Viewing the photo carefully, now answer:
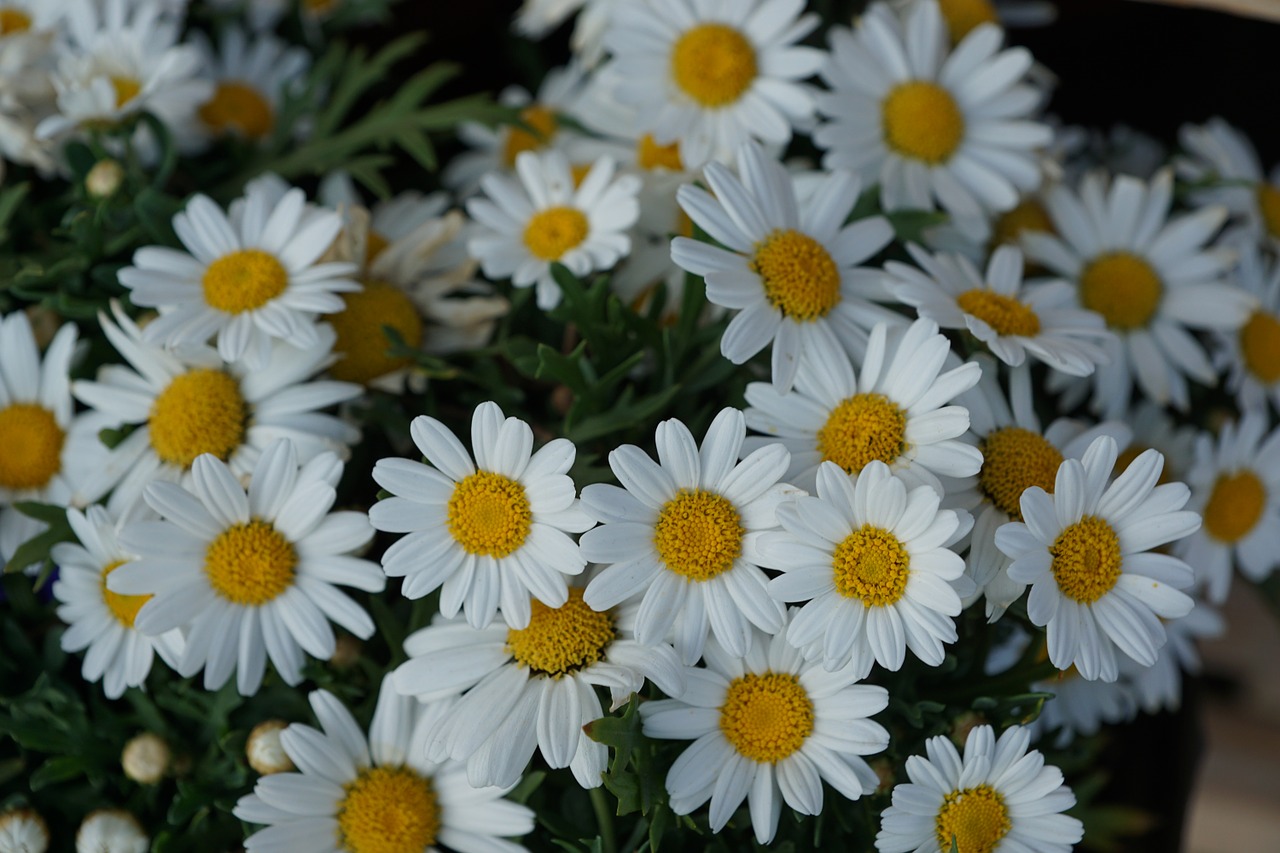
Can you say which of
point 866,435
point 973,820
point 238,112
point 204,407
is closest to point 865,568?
point 866,435

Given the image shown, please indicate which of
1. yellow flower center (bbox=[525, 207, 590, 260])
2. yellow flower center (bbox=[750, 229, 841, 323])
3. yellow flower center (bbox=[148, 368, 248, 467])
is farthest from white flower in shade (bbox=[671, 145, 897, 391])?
yellow flower center (bbox=[148, 368, 248, 467])

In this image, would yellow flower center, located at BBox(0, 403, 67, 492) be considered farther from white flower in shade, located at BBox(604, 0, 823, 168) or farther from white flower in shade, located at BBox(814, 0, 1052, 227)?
white flower in shade, located at BBox(814, 0, 1052, 227)

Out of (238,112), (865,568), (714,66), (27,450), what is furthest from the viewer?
(238,112)

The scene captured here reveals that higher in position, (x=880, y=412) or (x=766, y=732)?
(x=880, y=412)

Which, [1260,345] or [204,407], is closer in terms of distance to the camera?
[204,407]

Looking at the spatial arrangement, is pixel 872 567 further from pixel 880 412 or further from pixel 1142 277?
pixel 1142 277

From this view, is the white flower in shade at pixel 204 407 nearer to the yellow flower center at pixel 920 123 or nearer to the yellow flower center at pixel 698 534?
the yellow flower center at pixel 698 534

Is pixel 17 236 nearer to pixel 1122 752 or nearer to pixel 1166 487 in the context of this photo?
pixel 1166 487
